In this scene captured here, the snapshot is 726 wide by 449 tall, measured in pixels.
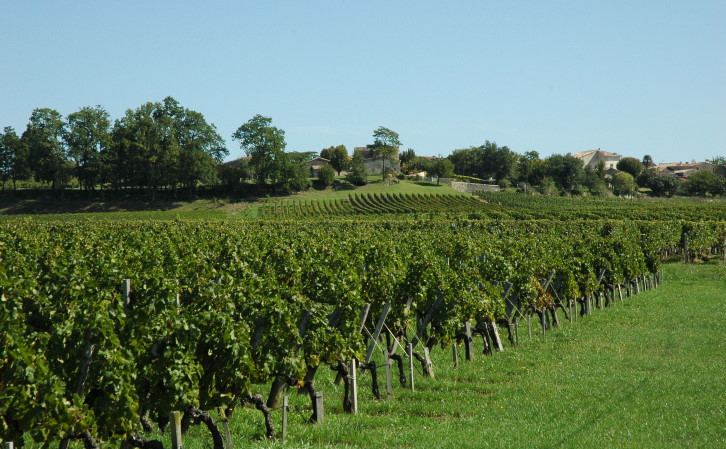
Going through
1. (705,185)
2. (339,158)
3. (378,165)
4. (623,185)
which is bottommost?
(705,185)

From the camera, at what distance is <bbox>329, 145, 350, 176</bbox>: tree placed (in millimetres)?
144000

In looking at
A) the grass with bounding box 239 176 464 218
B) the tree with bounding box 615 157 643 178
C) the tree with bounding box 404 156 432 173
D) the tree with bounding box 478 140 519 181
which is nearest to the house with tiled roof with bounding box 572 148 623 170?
the tree with bounding box 615 157 643 178

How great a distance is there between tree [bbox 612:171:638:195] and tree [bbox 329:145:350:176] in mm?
57787

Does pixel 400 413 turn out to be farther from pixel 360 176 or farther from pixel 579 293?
pixel 360 176

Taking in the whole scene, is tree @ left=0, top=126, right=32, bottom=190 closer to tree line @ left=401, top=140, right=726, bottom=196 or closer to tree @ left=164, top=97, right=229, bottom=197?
tree @ left=164, top=97, right=229, bottom=197

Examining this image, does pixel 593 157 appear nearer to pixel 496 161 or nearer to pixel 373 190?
pixel 496 161

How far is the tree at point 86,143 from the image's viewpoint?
95.4 metres

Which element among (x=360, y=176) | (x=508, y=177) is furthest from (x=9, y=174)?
(x=508, y=177)

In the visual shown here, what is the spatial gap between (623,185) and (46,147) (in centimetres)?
10835

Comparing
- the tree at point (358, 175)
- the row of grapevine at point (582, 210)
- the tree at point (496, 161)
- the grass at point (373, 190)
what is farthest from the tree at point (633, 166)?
the tree at point (358, 175)

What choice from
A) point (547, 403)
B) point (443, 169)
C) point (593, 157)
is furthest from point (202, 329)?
point (593, 157)

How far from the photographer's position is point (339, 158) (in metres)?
144

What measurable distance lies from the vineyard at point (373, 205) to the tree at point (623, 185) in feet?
156

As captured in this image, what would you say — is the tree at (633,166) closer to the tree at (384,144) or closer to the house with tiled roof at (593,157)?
the house with tiled roof at (593,157)
